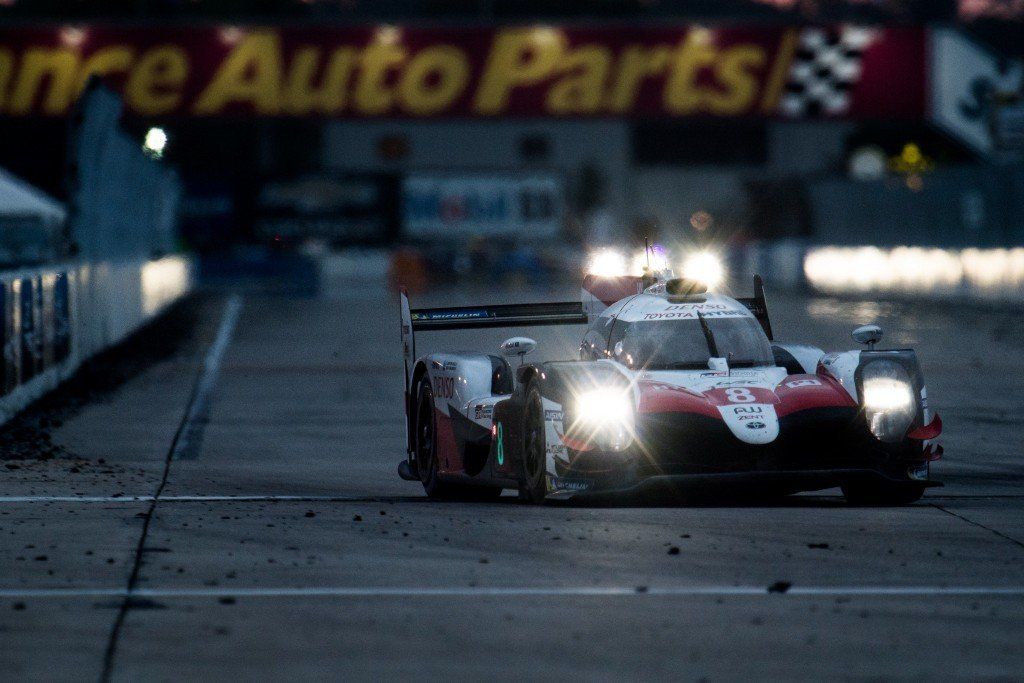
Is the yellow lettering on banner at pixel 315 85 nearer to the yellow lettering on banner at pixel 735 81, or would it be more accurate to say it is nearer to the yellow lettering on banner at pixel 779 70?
the yellow lettering on banner at pixel 735 81

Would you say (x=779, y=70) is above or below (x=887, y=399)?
above

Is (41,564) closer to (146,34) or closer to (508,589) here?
(508,589)

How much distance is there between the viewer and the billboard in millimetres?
70312

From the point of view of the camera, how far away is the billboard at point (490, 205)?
231 feet

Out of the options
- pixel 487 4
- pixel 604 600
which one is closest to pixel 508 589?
pixel 604 600

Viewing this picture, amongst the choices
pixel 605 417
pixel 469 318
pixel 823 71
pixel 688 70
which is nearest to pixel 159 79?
pixel 688 70

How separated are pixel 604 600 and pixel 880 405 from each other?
368cm

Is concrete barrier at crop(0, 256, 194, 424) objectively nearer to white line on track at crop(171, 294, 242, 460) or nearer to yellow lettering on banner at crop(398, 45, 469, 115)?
white line on track at crop(171, 294, 242, 460)

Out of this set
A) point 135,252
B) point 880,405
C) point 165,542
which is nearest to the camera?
point 165,542

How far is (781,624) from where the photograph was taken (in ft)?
26.0

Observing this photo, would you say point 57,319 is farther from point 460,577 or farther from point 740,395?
point 460,577

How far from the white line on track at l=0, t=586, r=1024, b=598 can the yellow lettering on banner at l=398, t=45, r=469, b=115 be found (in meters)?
64.5

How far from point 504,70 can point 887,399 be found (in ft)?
202

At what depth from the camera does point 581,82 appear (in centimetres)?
7288
